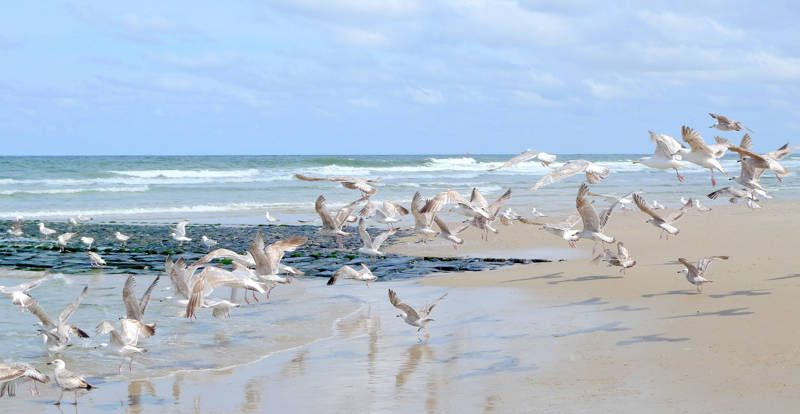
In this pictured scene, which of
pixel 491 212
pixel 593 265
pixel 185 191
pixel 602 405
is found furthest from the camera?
pixel 185 191

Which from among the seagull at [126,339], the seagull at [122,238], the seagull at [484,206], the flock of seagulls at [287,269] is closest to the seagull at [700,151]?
the flock of seagulls at [287,269]

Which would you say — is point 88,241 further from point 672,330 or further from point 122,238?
point 672,330

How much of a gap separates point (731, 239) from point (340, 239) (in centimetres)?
845

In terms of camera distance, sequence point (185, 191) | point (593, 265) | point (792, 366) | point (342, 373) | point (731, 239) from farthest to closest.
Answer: point (185, 191)
point (731, 239)
point (593, 265)
point (342, 373)
point (792, 366)

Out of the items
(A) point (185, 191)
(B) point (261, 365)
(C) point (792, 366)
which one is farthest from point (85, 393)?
(A) point (185, 191)

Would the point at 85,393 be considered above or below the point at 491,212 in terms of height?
below

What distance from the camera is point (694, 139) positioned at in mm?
10055

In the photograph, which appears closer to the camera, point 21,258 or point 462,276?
point 462,276

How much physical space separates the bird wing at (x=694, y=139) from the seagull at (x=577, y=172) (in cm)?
98

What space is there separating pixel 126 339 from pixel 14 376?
1.59 m

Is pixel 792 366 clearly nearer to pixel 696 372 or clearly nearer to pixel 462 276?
pixel 696 372

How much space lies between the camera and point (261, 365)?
341 inches

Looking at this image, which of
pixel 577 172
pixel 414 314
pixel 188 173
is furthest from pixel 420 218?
pixel 188 173

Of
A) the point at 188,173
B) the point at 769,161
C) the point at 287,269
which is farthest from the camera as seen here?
the point at 188,173
